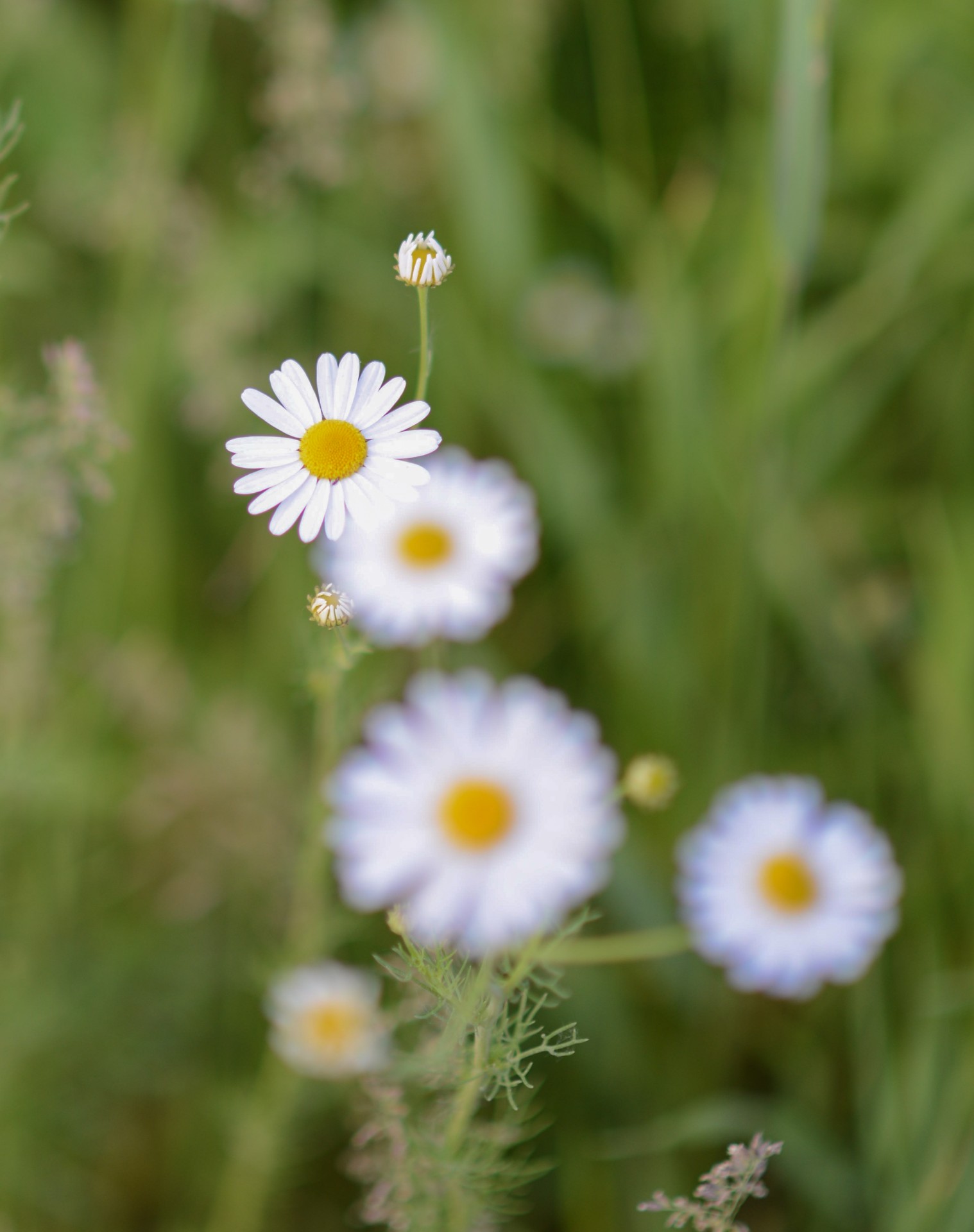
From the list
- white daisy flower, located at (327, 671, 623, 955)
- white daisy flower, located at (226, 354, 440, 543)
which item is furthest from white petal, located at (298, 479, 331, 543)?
white daisy flower, located at (327, 671, 623, 955)

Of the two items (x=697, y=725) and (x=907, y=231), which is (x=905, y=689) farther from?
(x=907, y=231)

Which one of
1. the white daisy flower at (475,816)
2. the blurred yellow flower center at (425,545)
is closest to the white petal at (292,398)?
the white daisy flower at (475,816)

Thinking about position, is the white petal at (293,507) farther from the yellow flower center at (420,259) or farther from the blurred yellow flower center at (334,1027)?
the blurred yellow flower center at (334,1027)

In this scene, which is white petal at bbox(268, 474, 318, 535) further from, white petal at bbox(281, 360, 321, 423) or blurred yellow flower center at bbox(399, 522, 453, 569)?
blurred yellow flower center at bbox(399, 522, 453, 569)

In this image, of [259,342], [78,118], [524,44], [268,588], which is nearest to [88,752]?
[268,588]

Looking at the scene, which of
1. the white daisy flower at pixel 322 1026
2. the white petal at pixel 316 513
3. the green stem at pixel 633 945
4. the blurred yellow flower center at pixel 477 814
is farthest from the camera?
the white daisy flower at pixel 322 1026

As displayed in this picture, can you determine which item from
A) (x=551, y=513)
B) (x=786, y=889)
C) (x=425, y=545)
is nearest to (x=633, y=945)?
(x=786, y=889)

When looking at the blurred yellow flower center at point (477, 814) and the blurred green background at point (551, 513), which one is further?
the blurred green background at point (551, 513)
